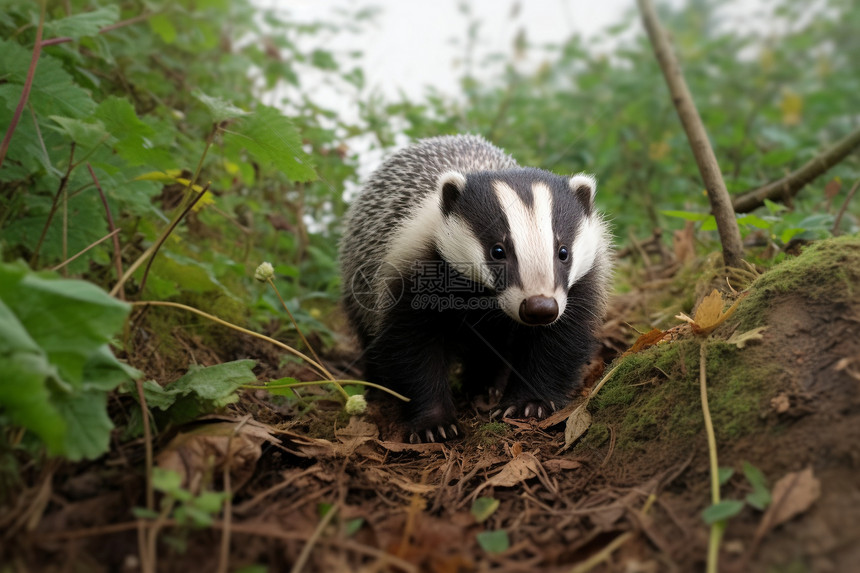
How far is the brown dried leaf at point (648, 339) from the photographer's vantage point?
307 centimetres

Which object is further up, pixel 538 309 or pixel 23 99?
pixel 23 99

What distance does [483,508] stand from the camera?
2246mm

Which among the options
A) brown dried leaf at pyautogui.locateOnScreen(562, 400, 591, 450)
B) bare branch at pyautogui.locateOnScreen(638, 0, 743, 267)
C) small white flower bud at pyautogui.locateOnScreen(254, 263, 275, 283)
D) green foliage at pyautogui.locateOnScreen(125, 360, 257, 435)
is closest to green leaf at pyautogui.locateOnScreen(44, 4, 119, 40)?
small white flower bud at pyautogui.locateOnScreen(254, 263, 275, 283)

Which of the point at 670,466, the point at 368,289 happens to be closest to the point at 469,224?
the point at 368,289

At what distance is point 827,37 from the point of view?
10297 millimetres

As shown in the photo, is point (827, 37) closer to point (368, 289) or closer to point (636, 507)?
point (368, 289)

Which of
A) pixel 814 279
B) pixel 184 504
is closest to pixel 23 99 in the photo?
pixel 184 504

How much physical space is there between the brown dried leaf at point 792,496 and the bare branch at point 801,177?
310 centimetres

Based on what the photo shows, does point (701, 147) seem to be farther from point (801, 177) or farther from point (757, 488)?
point (757, 488)

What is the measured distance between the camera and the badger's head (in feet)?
10.3

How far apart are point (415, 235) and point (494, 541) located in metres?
2.22

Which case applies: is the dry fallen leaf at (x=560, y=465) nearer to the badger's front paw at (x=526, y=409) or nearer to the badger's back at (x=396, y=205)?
the badger's front paw at (x=526, y=409)

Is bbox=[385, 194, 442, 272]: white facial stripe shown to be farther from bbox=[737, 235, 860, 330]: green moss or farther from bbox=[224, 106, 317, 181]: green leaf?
bbox=[737, 235, 860, 330]: green moss

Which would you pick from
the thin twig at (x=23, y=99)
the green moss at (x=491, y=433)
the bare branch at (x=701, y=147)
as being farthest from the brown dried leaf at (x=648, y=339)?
the thin twig at (x=23, y=99)
